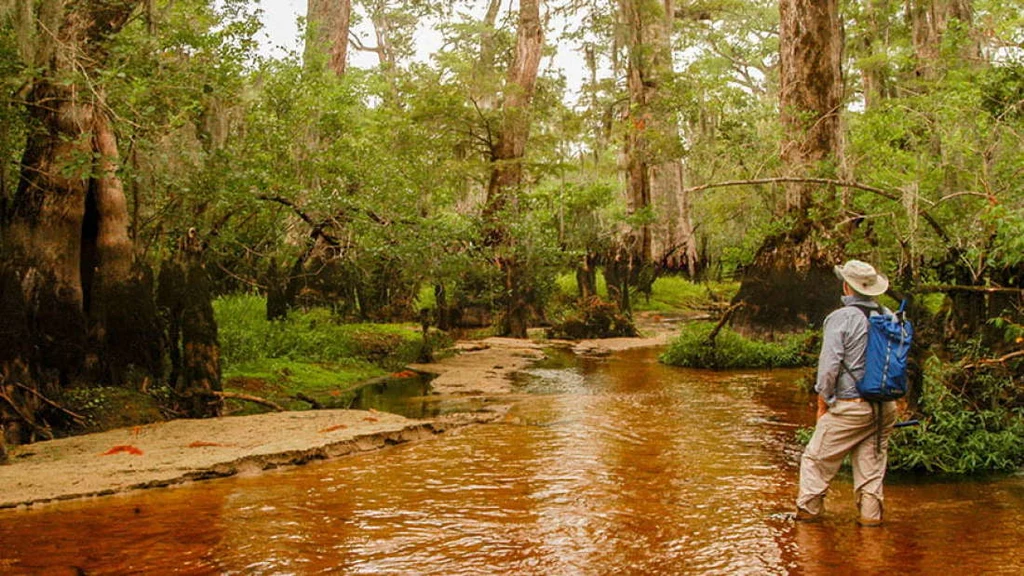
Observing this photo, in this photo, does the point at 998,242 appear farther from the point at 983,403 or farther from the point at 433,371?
the point at 433,371

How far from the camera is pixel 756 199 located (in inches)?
880

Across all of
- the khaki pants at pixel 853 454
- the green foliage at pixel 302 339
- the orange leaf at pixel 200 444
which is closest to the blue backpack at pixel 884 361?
the khaki pants at pixel 853 454

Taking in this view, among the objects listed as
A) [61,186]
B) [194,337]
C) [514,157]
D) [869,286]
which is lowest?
[194,337]

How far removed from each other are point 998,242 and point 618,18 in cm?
2110

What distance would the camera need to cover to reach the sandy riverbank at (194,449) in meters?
6.84

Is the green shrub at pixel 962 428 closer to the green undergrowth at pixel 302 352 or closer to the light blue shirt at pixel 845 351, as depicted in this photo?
the light blue shirt at pixel 845 351

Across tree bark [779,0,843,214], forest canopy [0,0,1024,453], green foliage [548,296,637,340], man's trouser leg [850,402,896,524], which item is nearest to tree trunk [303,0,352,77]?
forest canopy [0,0,1024,453]

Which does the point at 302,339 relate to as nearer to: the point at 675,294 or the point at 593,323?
the point at 593,323

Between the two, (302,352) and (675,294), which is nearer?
(302,352)

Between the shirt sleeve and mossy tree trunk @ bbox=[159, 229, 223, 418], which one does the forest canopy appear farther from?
the shirt sleeve

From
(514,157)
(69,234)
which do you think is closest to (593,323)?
(514,157)

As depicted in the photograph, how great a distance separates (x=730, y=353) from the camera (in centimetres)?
1605

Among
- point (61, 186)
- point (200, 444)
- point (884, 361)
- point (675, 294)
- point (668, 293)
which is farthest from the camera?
point (668, 293)

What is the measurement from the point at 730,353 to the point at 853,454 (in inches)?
397
